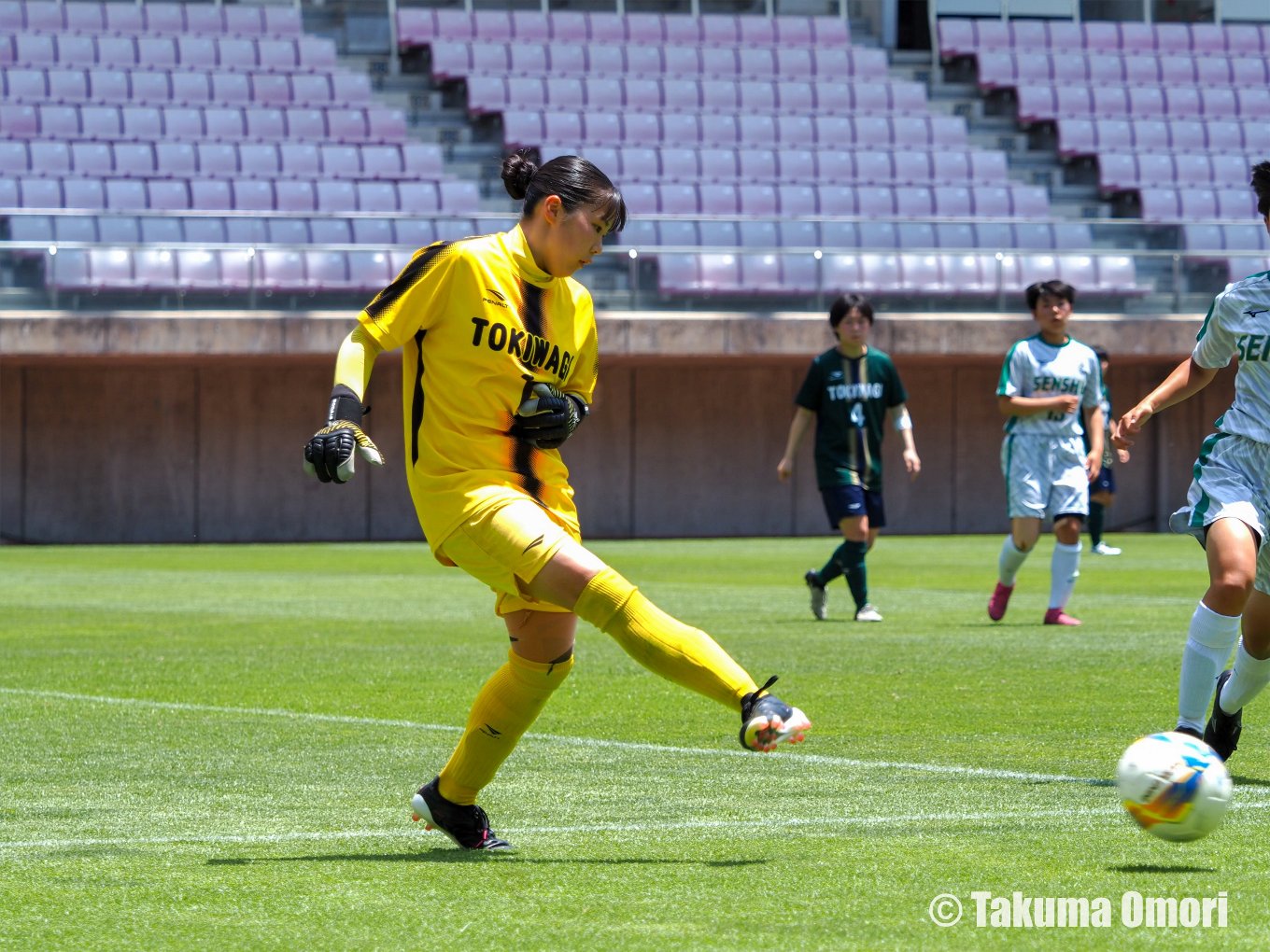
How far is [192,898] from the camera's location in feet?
13.2

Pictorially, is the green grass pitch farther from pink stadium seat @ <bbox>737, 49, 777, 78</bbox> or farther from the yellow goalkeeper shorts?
pink stadium seat @ <bbox>737, 49, 777, 78</bbox>

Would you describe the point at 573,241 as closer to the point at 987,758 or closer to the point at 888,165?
the point at 987,758

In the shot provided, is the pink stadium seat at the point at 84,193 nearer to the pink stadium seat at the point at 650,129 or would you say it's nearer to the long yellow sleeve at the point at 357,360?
the pink stadium seat at the point at 650,129

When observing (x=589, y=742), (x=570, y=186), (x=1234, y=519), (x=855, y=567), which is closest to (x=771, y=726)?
(x=570, y=186)

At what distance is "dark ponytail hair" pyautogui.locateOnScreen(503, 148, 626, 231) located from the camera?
4.80 meters

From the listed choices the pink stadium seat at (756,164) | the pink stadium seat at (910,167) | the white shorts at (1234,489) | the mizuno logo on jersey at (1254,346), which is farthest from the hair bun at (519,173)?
the pink stadium seat at (910,167)

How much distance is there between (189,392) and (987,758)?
2281cm

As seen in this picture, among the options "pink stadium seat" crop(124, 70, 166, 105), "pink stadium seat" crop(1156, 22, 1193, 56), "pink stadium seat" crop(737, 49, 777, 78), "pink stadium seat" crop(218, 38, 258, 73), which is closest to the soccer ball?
"pink stadium seat" crop(124, 70, 166, 105)

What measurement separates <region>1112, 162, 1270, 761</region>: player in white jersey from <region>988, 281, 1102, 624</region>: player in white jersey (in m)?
6.24

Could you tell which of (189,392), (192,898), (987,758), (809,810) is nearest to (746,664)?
(987,758)

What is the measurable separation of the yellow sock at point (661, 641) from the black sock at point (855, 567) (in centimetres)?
813

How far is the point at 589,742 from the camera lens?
688 cm

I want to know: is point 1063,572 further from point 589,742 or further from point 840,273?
point 840,273

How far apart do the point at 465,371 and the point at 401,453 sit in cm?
2375
